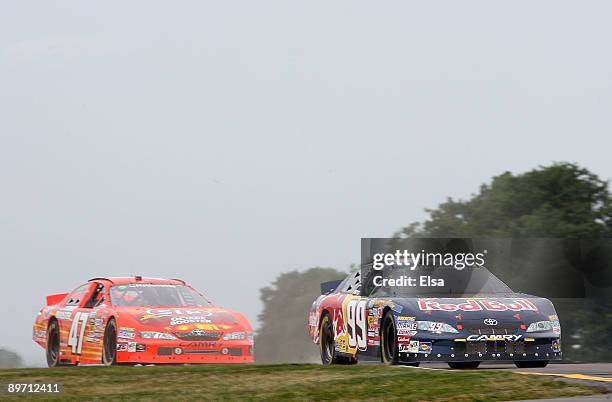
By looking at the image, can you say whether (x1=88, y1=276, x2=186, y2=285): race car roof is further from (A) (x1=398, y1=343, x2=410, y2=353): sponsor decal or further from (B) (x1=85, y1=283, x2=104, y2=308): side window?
(A) (x1=398, y1=343, x2=410, y2=353): sponsor decal

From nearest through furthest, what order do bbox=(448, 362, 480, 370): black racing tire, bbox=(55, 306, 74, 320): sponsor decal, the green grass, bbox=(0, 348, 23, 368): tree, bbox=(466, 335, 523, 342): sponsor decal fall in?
the green grass
bbox=(466, 335, 523, 342): sponsor decal
bbox=(448, 362, 480, 370): black racing tire
bbox=(55, 306, 74, 320): sponsor decal
bbox=(0, 348, 23, 368): tree

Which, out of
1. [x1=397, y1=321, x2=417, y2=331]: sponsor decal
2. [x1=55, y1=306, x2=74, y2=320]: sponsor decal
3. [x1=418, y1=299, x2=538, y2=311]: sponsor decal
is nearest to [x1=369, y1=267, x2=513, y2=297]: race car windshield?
[x1=418, y1=299, x2=538, y2=311]: sponsor decal

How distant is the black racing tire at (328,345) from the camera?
16.8 meters

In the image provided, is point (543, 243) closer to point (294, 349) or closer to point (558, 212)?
point (558, 212)

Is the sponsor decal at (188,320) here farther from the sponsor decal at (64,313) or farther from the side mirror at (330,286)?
the sponsor decal at (64,313)

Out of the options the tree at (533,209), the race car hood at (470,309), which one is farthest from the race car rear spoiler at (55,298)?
the tree at (533,209)

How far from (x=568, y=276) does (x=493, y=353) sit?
970cm

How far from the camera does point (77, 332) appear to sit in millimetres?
17953

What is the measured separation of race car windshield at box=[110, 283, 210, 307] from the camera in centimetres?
1772

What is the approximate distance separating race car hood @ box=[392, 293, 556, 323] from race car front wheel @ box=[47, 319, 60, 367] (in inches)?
236

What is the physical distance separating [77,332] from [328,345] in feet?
10.9

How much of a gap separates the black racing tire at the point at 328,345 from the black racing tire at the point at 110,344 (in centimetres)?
263

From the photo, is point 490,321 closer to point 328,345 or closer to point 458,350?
point 458,350

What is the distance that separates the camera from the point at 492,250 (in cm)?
2477
